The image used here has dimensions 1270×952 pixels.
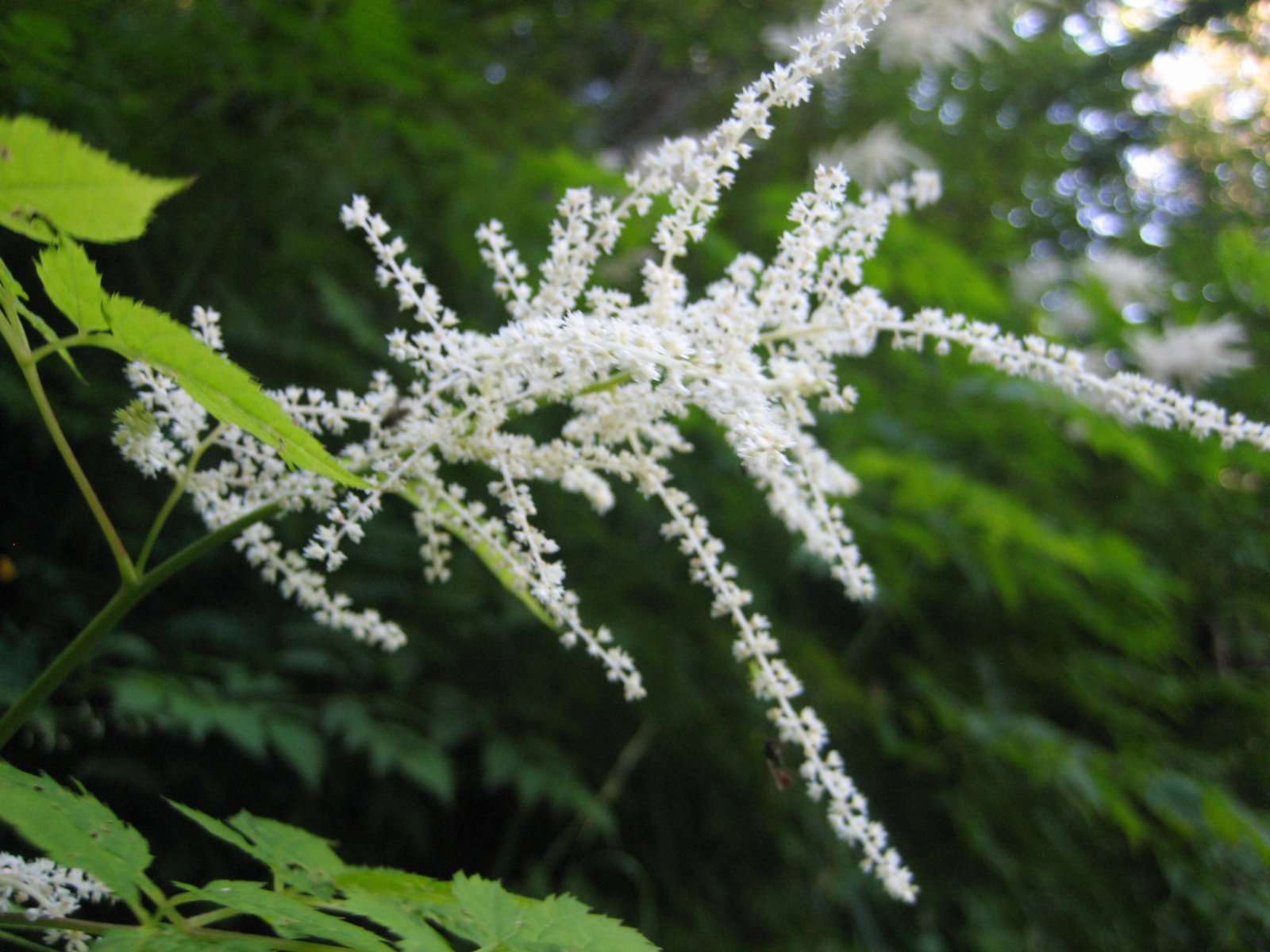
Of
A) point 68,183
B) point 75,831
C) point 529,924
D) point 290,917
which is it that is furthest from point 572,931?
point 68,183

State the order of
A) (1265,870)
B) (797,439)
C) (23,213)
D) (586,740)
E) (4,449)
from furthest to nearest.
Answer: (586,740) < (1265,870) < (4,449) < (797,439) < (23,213)

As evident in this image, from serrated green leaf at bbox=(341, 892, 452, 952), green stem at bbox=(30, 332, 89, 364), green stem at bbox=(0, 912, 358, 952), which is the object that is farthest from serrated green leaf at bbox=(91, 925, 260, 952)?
green stem at bbox=(30, 332, 89, 364)

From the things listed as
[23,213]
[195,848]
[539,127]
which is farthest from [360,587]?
[539,127]

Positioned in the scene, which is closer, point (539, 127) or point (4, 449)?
point (4, 449)

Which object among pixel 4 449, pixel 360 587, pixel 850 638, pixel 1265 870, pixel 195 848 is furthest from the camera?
pixel 850 638

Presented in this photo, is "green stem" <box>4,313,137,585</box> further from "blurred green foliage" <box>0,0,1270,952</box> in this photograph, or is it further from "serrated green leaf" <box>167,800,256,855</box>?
"blurred green foliage" <box>0,0,1270,952</box>

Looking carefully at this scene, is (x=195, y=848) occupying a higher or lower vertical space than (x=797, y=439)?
lower

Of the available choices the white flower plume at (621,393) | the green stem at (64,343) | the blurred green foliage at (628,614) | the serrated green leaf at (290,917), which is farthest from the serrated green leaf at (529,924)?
the blurred green foliage at (628,614)

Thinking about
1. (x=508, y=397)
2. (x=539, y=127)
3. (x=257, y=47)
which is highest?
(x=539, y=127)

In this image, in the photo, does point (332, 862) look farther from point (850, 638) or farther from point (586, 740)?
point (850, 638)
